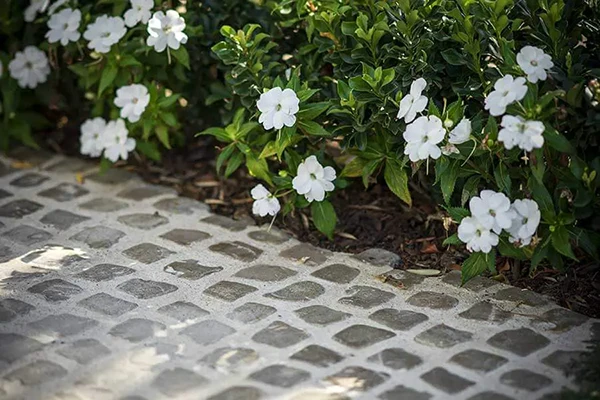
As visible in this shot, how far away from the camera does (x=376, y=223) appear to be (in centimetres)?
397

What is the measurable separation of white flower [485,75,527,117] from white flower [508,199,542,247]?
0.32 m

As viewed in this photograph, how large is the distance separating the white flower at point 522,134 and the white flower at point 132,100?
66.5 inches

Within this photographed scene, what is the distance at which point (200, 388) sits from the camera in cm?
283

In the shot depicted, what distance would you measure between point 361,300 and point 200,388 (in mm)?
790

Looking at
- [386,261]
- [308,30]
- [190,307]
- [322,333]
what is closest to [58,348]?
[190,307]

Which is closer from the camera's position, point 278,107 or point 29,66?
point 278,107

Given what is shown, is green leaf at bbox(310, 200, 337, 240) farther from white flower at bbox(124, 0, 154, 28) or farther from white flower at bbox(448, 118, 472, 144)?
white flower at bbox(124, 0, 154, 28)

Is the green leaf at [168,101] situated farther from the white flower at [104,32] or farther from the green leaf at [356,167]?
the green leaf at [356,167]

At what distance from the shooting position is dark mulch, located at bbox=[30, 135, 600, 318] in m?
3.46

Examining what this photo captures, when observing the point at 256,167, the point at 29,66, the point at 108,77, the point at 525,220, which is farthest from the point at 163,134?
the point at 525,220

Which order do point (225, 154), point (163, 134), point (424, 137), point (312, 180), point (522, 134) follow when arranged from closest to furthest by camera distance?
point (522, 134) → point (424, 137) → point (312, 180) → point (225, 154) → point (163, 134)

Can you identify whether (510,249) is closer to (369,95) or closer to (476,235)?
(476,235)

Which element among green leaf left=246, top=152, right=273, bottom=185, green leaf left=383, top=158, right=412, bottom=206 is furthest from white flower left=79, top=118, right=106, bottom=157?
green leaf left=383, top=158, right=412, bottom=206

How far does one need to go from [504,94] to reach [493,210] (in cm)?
40
